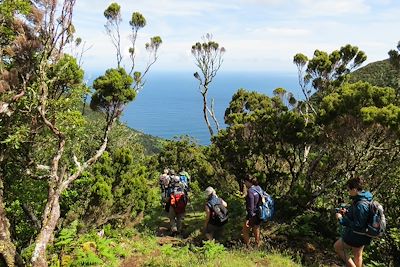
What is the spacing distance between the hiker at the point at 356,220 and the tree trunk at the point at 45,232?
5.86 m

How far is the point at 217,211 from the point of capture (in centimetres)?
1014

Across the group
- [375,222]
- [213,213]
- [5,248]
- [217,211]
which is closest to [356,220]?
[375,222]

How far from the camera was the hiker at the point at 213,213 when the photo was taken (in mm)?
10148

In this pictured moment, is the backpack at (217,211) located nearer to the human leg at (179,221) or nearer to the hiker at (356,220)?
the human leg at (179,221)

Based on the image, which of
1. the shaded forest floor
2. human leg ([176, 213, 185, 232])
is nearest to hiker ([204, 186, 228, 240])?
the shaded forest floor

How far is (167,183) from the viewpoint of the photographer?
45.3 feet

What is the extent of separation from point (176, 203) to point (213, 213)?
1.96 meters

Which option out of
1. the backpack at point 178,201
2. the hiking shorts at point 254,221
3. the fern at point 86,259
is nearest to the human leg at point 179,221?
the backpack at point 178,201

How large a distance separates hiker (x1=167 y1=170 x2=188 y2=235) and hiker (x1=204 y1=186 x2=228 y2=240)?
1707mm

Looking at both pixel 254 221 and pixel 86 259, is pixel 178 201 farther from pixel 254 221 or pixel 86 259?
pixel 86 259

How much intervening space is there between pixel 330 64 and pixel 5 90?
10641 mm

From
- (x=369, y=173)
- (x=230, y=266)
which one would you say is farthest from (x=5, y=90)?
(x=369, y=173)

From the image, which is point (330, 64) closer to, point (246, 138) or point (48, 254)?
point (246, 138)

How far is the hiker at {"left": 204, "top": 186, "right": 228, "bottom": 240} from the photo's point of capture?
1015 centimetres
